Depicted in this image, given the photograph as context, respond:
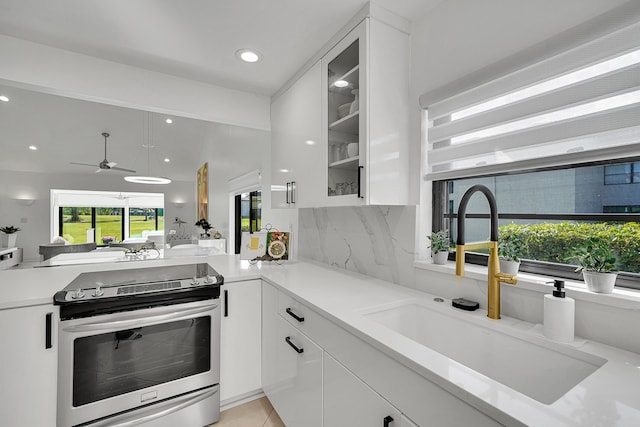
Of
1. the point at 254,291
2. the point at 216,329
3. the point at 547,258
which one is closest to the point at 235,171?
the point at 254,291

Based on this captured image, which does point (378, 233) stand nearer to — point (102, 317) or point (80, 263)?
point (102, 317)

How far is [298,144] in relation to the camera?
2.13 metres

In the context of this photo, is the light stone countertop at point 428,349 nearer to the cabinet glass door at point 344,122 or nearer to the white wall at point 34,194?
the white wall at point 34,194

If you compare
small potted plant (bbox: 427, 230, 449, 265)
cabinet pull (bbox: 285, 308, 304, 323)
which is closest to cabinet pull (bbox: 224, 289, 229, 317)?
cabinet pull (bbox: 285, 308, 304, 323)

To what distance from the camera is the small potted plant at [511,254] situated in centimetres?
123

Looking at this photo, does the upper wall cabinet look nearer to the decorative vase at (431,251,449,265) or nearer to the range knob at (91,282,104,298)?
the decorative vase at (431,251,449,265)

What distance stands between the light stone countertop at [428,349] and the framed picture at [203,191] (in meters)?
0.53

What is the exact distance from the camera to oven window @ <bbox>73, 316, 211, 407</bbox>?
1.49 m

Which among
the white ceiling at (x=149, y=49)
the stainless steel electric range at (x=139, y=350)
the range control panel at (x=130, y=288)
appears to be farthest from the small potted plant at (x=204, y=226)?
the range control panel at (x=130, y=288)

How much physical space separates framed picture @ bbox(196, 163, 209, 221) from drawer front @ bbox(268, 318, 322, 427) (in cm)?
122

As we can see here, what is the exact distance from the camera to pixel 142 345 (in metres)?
1.62

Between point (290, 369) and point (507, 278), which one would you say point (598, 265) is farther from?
Result: point (290, 369)

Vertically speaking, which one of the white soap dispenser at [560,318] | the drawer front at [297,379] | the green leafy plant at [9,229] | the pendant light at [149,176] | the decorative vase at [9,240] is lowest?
the drawer front at [297,379]

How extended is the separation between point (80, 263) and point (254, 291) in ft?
4.19
